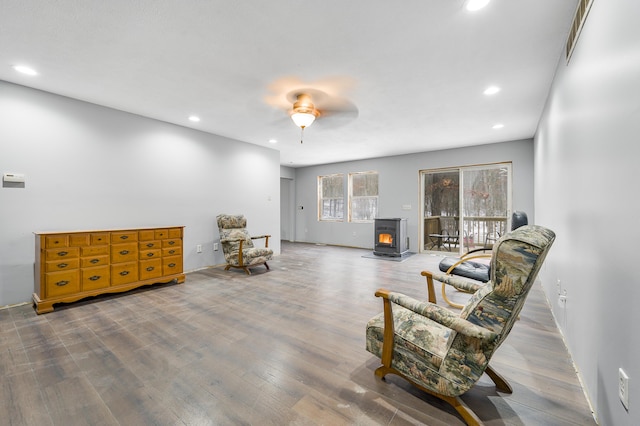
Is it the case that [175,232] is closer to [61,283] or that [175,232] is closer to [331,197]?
[61,283]

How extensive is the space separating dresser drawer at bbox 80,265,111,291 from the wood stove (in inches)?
213

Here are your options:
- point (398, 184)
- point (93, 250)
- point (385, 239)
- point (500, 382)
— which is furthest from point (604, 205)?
point (398, 184)

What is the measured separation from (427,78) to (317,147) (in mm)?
3560

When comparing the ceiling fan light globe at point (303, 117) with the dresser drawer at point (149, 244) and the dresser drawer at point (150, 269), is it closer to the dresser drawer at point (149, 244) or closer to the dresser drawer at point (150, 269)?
the dresser drawer at point (149, 244)

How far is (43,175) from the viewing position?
3391mm

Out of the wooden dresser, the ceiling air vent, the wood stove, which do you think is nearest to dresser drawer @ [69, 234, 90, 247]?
the wooden dresser

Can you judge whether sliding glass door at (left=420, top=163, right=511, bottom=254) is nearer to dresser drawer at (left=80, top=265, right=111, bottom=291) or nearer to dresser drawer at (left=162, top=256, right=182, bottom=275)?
dresser drawer at (left=162, top=256, right=182, bottom=275)

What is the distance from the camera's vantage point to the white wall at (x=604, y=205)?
115cm

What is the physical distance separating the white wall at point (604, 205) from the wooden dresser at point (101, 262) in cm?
472

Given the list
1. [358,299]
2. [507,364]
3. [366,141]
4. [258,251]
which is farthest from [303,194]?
[507,364]

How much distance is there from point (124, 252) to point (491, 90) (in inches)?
212

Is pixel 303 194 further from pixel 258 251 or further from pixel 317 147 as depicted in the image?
pixel 258 251

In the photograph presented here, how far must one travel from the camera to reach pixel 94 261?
11.2ft

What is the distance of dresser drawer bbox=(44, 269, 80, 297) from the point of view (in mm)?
3039
